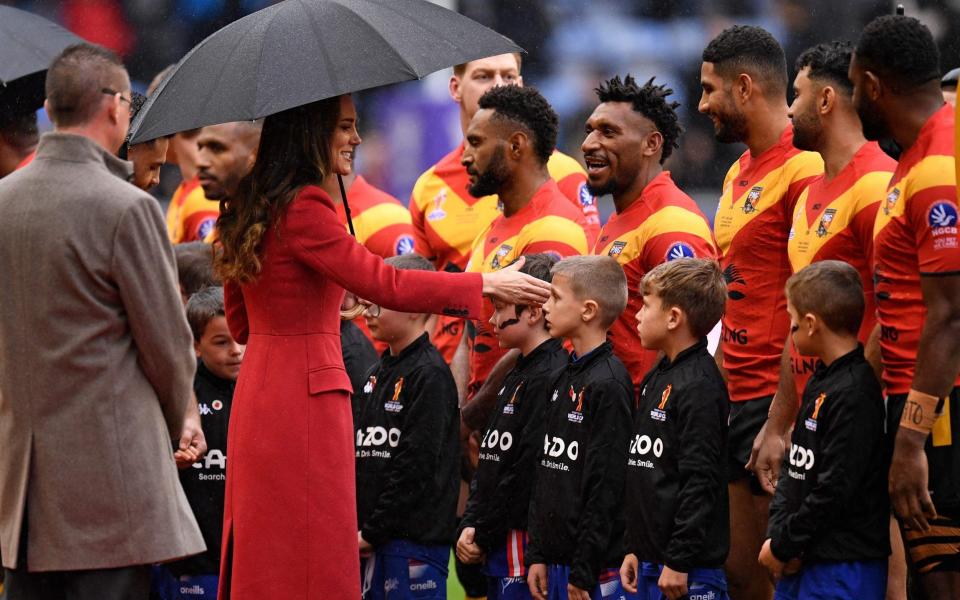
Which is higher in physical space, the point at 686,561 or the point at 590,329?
the point at 590,329

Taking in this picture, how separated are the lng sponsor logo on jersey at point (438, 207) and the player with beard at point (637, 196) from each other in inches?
71.9

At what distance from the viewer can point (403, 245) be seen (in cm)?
860

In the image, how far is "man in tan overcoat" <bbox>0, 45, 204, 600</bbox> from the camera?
4359mm

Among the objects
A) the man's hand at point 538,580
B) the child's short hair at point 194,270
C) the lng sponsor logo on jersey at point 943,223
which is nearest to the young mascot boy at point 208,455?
the child's short hair at point 194,270

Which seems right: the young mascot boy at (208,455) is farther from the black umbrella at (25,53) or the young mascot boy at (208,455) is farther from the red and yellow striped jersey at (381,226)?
the red and yellow striped jersey at (381,226)

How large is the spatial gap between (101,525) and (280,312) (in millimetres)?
933

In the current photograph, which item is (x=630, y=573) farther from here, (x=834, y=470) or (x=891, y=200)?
(x=891, y=200)

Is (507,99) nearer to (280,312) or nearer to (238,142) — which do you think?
(238,142)

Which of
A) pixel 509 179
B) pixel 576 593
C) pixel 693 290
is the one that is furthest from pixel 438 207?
pixel 576 593

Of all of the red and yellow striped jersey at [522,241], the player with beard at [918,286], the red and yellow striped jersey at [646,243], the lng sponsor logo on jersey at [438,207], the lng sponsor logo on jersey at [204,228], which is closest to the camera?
the player with beard at [918,286]

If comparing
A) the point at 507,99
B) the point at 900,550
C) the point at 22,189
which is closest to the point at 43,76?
the point at 507,99

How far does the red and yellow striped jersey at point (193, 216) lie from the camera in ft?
32.2

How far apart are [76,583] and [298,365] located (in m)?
1.00

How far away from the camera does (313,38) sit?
4930mm
